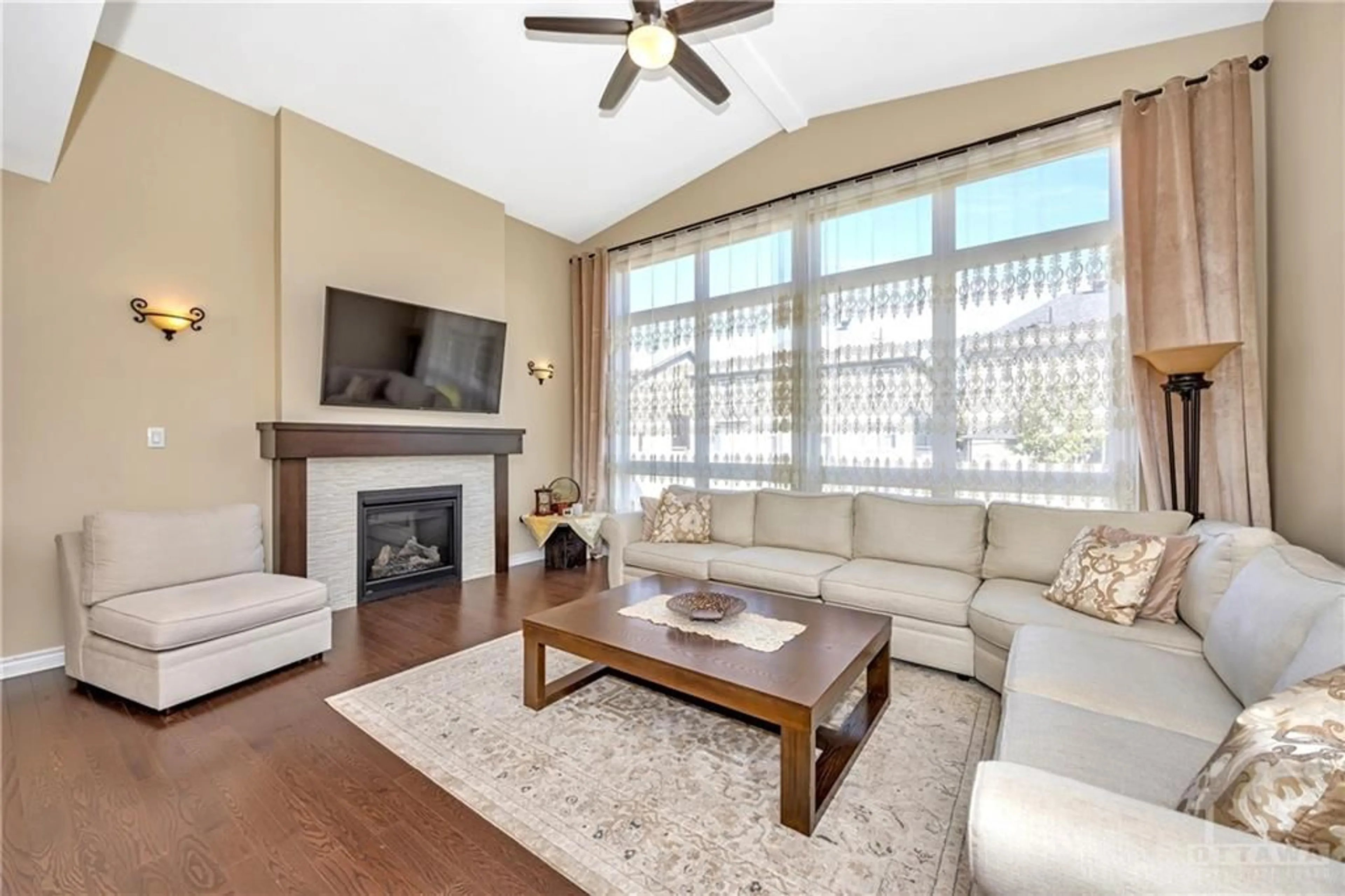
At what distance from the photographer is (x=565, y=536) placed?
199 inches

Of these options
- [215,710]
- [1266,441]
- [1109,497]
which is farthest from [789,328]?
[215,710]

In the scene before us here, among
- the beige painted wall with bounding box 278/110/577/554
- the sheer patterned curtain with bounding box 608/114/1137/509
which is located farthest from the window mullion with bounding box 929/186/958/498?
the beige painted wall with bounding box 278/110/577/554

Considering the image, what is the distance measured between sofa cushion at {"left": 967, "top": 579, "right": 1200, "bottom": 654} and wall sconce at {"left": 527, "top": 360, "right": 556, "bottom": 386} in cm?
414

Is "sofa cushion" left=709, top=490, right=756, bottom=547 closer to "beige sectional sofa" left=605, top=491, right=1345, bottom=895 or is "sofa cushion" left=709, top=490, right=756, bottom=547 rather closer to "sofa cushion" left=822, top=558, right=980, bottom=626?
"beige sectional sofa" left=605, top=491, right=1345, bottom=895

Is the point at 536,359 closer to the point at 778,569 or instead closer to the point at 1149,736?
the point at 778,569

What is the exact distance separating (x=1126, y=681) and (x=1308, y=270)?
6.91 feet

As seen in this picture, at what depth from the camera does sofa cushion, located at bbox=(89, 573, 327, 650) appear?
7.59ft

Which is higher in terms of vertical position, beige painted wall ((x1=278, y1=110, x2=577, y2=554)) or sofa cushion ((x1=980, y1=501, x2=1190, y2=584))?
beige painted wall ((x1=278, y1=110, x2=577, y2=554))

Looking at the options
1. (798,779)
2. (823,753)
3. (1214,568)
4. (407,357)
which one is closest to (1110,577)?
(1214,568)

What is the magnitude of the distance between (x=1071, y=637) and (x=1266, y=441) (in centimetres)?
172

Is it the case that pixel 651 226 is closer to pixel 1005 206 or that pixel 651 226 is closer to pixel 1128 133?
pixel 1005 206

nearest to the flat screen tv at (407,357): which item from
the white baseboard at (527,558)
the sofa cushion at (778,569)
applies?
the white baseboard at (527,558)

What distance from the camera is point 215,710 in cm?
236

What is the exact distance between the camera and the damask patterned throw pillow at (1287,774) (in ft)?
2.59
